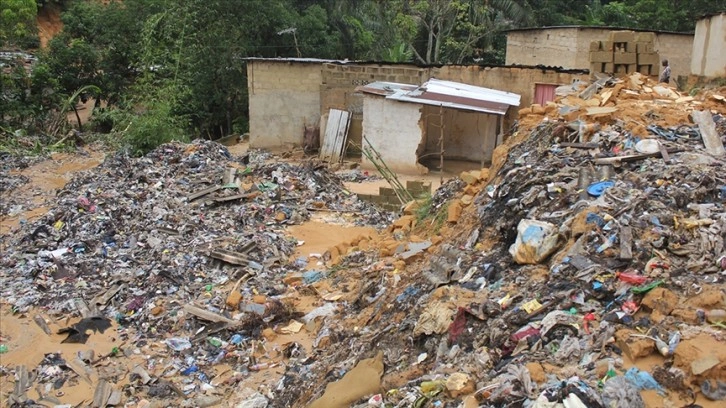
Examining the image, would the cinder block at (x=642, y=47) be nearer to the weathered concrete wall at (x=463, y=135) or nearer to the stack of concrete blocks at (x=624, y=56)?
the stack of concrete blocks at (x=624, y=56)

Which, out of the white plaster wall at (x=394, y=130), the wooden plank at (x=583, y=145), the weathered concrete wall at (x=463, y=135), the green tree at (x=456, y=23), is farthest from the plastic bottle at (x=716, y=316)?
the green tree at (x=456, y=23)

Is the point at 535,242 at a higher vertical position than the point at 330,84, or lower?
lower

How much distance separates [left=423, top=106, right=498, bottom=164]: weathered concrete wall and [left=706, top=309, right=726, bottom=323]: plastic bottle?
1122 cm

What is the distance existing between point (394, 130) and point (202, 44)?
724 cm

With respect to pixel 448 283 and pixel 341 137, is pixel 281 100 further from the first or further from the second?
pixel 448 283

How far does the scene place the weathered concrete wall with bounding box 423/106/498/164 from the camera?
15578 mm

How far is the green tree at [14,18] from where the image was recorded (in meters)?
20.3

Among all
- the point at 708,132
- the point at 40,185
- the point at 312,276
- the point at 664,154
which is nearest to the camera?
the point at 664,154

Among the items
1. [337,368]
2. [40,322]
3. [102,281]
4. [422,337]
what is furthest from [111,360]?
[422,337]

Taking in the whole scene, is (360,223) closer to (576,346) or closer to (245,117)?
(576,346)

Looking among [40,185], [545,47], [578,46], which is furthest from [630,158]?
[40,185]

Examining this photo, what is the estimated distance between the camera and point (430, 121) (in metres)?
15.8

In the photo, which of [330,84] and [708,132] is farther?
[330,84]

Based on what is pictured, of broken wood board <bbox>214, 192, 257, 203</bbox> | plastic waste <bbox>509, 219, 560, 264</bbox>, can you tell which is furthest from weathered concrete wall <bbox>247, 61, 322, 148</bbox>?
plastic waste <bbox>509, 219, 560, 264</bbox>
